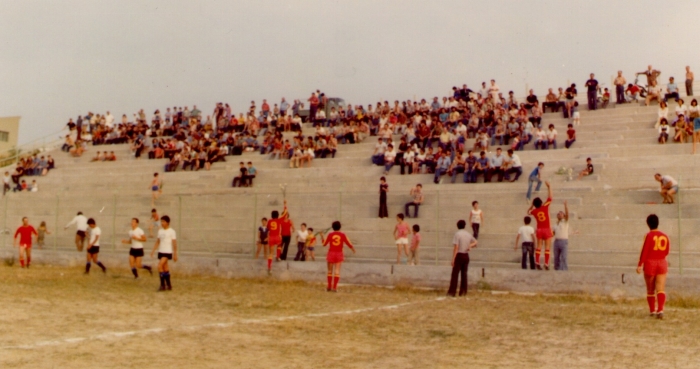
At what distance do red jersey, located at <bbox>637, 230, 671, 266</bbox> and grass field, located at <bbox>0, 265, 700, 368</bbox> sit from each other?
1.08 m

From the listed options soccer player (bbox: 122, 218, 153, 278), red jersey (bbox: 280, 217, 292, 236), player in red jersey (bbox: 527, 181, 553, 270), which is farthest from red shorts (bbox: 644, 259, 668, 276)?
soccer player (bbox: 122, 218, 153, 278)

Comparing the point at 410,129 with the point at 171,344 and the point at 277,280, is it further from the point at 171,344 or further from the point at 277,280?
the point at 171,344

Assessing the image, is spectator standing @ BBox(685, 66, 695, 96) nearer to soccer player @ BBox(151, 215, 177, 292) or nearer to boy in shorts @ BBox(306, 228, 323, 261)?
boy in shorts @ BBox(306, 228, 323, 261)

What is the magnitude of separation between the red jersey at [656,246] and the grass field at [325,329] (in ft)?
3.54

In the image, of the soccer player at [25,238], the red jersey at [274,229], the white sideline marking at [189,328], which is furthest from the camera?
the soccer player at [25,238]

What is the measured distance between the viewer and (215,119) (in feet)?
127

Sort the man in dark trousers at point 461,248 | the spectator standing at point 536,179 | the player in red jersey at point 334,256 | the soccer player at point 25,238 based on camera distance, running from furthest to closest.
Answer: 1. the soccer player at point 25,238
2. the spectator standing at point 536,179
3. the player in red jersey at point 334,256
4. the man in dark trousers at point 461,248

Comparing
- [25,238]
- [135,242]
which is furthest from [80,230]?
[135,242]

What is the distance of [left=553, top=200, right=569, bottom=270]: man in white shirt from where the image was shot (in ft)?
60.5

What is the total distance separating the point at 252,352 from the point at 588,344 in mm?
4584

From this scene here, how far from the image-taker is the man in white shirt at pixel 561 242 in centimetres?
1844

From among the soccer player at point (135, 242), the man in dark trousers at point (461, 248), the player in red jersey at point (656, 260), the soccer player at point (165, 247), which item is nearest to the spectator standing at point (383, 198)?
the man in dark trousers at point (461, 248)

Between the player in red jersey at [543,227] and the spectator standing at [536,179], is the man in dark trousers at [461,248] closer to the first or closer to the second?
the player in red jersey at [543,227]

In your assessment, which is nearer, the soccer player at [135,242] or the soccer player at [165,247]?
the soccer player at [165,247]
